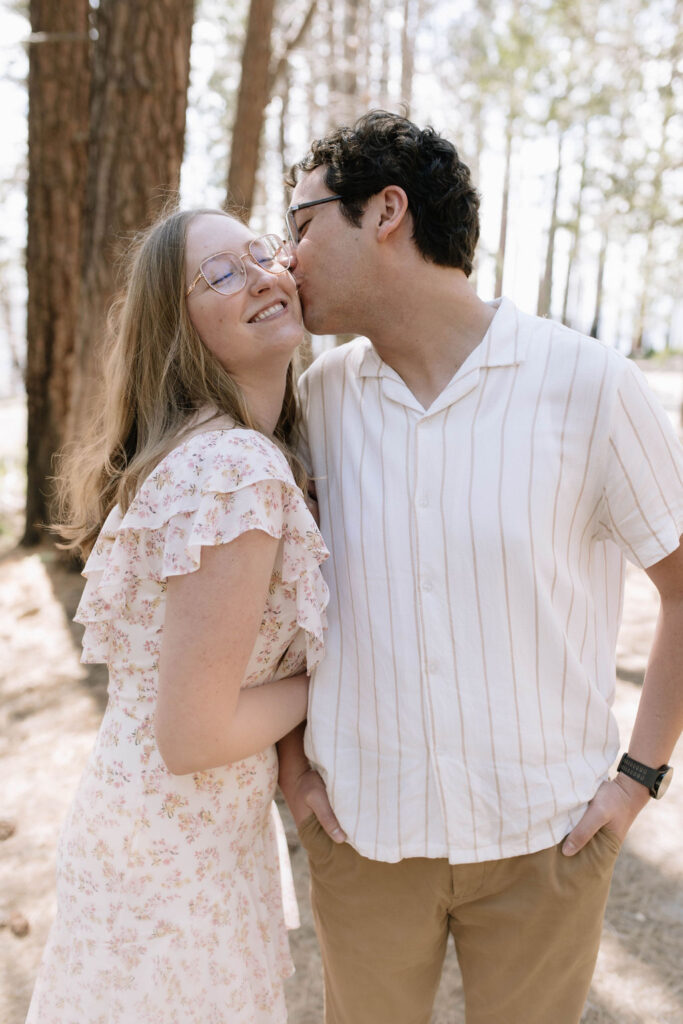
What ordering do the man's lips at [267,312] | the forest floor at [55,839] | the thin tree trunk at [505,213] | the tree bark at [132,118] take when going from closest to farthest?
the man's lips at [267,312] → the forest floor at [55,839] → the tree bark at [132,118] → the thin tree trunk at [505,213]

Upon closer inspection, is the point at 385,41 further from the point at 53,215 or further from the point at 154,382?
the point at 154,382

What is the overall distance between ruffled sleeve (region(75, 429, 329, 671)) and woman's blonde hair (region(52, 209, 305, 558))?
4.0 inches

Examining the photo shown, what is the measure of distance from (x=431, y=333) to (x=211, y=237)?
1.79 ft

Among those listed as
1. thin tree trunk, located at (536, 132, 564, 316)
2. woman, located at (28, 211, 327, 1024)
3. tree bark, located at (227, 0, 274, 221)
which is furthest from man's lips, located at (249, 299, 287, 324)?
thin tree trunk, located at (536, 132, 564, 316)

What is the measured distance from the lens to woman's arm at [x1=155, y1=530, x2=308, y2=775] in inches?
58.2

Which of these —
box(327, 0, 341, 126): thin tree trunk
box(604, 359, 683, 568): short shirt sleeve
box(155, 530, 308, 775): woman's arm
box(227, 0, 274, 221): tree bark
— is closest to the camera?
box(155, 530, 308, 775): woman's arm

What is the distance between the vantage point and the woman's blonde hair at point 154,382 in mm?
1754

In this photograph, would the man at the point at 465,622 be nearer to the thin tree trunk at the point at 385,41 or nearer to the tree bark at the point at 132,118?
the tree bark at the point at 132,118

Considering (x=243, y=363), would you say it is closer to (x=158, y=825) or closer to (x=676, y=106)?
(x=158, y=825)

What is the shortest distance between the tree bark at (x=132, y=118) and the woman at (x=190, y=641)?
291 centimetres

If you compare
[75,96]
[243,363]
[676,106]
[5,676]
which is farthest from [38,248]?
[676,106]

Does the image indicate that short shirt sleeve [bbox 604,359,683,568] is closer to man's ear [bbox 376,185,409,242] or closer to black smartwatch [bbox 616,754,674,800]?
black smartwatch [bbox 616,754,674,800]

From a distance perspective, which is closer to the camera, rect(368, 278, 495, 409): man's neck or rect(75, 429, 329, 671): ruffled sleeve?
rect(75, 429, 329, 671): ruffled sleeve

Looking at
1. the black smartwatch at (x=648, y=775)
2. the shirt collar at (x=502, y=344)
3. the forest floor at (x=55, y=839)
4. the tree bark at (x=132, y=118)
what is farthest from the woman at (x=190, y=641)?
the tree bark at (x=132, y=118)
